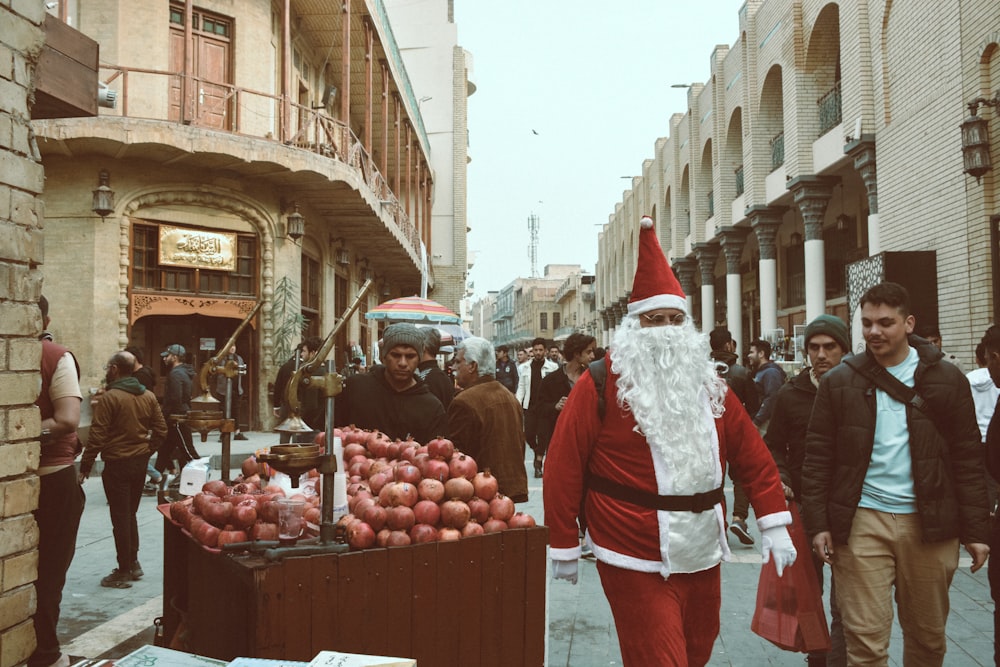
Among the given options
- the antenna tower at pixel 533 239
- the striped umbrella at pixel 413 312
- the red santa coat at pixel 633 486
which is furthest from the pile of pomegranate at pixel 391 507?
the antenna tower at pixel 533 239

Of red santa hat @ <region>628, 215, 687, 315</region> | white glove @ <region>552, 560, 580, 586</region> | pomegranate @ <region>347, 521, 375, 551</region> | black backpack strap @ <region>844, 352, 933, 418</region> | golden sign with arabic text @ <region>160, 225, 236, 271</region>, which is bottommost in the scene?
white glove @ <region>552, 560, 580, 586</region>

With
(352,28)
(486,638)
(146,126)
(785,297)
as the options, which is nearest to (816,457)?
(486,638)

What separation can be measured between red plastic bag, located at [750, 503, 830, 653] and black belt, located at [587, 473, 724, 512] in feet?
3.36

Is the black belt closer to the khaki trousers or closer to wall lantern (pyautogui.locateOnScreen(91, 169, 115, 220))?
the khaki trousers

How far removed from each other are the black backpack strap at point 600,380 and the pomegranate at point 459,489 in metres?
0.85

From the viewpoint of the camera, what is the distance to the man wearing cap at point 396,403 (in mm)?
5105

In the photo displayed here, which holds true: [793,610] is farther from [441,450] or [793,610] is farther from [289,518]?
[289,518]

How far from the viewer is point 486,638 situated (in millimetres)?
3453

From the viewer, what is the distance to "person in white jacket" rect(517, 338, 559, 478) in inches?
417

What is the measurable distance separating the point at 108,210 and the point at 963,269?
1329 centimetres

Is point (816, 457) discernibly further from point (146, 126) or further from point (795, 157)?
point (795, 157)

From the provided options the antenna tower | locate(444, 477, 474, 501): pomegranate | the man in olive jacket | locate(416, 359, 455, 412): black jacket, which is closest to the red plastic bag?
the man in olive jacket

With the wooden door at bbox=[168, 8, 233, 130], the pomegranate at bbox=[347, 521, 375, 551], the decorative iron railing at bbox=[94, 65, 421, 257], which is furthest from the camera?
the wooden door at bbox=[168, 8, 233, 130]

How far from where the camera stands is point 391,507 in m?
3.57
